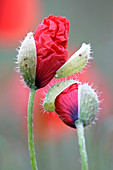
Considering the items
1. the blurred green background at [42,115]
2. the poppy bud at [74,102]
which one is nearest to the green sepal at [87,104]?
the poppy bud at [74,102]

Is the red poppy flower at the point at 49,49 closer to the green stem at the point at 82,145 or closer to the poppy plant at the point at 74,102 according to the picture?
the poppy plant at the point at 74,102

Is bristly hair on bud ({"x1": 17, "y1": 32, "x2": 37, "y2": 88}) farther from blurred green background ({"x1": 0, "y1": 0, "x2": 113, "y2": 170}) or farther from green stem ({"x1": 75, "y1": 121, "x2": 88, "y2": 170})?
blurred green background ({"x1": 0, "y1": 0, "x2": 113, "y2": 170})

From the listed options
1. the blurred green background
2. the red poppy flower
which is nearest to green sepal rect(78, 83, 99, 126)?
the red poppy flower

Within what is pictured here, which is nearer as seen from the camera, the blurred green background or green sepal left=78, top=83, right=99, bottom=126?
green sepal left=78, top=83, right=99, bottom=126

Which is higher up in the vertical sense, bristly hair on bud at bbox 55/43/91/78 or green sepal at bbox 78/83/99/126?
bristly hair on bud at bbox 55/43/91/78

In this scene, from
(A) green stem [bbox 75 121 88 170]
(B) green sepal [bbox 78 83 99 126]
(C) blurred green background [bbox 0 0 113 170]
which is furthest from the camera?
(C) blurred green background [bbox 0 0 113 170]

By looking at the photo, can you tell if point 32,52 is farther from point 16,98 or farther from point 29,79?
point 16,98

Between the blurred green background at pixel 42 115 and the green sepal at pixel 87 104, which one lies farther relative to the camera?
the blurred green background at pixel 42 115
